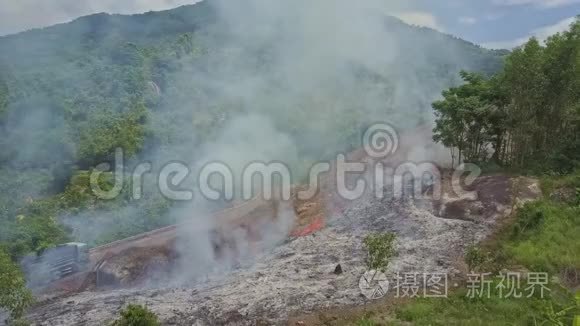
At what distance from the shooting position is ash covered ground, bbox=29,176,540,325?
1230 centimetres

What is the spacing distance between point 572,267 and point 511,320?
2.92 metres

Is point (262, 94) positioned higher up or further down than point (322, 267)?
higher up

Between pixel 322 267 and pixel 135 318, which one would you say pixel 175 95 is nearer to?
pixel 322 267

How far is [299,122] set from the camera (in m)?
30.7
